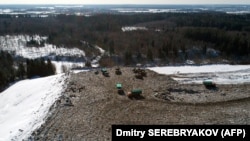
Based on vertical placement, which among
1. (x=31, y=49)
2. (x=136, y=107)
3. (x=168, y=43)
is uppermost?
(x=136, y=107)

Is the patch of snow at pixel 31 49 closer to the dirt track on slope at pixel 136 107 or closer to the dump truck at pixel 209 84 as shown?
the dirt track on slope at pixel 136 107

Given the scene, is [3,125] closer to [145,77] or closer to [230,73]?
Answer: [145,77]

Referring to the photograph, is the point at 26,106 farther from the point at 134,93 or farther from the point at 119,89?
the point at 134,93

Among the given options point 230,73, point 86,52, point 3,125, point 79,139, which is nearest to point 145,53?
point 86,52

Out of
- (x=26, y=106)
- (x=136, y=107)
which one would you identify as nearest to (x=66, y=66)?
(x=26, y=106)

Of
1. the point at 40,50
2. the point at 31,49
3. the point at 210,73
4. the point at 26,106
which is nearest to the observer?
the point at 26,106

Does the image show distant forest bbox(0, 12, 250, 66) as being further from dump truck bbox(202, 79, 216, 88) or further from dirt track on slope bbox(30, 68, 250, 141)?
dirt track on slope bbox(30, 68, 250, 141)

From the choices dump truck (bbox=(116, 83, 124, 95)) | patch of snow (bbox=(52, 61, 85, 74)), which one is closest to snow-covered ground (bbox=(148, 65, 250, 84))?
dump truck (bbox=(116, 83, 124, 95))
